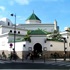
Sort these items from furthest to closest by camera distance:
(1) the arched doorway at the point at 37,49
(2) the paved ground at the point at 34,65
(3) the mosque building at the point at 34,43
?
(1) the arched doorway at the point at 37,49, (3) the mosque building at the point at 34,43, (2) the paved ground at the point at 34,65

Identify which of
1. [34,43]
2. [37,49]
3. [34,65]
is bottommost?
[34,65]

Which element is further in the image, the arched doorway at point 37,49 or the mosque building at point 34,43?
the arched doorway at point 37,49

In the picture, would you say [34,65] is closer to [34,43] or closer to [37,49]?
[34,43]

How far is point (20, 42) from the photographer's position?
4112 cm

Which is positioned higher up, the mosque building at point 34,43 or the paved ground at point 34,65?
the mosque building at point 34,43

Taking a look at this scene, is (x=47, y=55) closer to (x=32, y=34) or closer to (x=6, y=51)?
(x=32, y=34)

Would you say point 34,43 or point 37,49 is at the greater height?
point 34,43

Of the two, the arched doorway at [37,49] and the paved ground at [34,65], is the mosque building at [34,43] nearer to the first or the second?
the arched doorway at [37,49]

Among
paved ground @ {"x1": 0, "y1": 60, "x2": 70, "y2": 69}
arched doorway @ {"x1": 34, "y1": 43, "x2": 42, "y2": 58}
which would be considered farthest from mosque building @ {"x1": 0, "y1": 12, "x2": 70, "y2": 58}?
paved ground @ {"x1": 0, "y1": 60, "x2": 70, "y2": 69}

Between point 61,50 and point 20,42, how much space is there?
860 centimetres

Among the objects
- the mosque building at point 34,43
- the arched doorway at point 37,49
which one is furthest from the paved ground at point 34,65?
the arched doorway at point 37,49

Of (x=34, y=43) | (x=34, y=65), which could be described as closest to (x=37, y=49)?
(x=34, y=43)

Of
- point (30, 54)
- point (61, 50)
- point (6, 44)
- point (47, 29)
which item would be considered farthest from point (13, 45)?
point (47, 29)

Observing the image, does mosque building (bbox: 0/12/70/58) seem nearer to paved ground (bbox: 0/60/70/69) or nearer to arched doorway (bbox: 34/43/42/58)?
arched doorway (bbox: 34/43/42/58)
